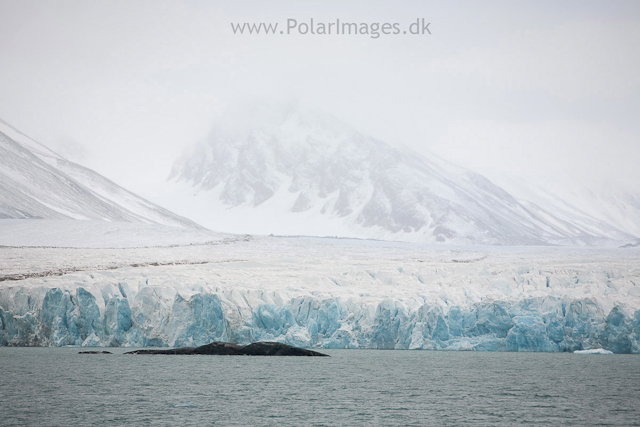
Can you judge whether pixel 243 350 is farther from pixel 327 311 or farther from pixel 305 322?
pixel 327 311

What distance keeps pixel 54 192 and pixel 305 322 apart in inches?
3572

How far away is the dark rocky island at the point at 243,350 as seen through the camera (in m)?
38.2

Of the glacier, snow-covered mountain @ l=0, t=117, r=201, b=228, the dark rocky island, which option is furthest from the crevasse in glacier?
snow-covered mountain @ l=0, t=117, r=201, b=228

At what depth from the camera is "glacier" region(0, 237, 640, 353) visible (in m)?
37.3

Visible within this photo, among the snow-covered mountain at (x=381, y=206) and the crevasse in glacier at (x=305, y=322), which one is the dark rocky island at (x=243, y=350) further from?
the snow-covered mountain at (x=381, y=206)

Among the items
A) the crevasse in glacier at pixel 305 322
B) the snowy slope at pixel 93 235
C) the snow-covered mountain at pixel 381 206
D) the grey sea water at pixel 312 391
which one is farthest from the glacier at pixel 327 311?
the snow-covered mountain at pixel 381 206

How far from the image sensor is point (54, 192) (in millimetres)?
118562

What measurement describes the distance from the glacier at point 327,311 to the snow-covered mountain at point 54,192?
56316 mm

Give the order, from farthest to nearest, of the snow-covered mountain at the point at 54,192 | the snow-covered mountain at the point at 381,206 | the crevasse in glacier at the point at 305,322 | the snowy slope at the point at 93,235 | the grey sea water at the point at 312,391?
the snow-covered mountain at the point at 381,206 → the snow-covered mountain at the point at 54,192 → the snowy slope at the point at 93,235 → the crevasse in glacier at the point at 305,322 → the grey sea water at the point at 312,391

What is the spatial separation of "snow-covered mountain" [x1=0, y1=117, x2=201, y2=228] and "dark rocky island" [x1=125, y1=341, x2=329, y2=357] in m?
59.5

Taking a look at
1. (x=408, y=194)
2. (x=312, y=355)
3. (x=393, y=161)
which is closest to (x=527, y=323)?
(x=312, y=355)

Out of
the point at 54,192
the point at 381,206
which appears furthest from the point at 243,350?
the point at 381,206

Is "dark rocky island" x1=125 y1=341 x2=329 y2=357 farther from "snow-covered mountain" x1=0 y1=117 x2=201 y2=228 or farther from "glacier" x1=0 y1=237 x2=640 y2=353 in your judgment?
"snow-covered mountain" x1=0 y1=117 x2=201 y2=228

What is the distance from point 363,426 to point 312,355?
20049 mm
